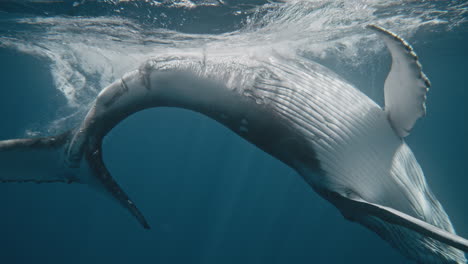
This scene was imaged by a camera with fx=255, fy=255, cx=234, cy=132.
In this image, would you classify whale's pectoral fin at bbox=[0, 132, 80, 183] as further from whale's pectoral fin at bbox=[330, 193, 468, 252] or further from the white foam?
the white foam

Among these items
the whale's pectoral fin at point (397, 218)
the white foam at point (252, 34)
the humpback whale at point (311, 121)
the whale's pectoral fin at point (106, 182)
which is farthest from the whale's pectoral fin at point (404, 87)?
the white foam at point (252, 34)

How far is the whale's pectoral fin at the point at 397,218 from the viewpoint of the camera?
1629mm

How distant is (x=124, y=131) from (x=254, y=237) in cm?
2919

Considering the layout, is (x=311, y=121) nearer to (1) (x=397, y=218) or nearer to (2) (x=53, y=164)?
(1) (x=397, y=218)

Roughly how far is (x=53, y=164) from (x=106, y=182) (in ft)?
2.22

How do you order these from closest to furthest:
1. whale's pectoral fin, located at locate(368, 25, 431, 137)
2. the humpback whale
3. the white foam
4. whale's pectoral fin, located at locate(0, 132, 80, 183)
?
the humpback whale, whale's pectoral fin, located at locate(368, 25, 431, 137), whale's pectoral fin, located at locate(0, 132, 80, 183), the white foam

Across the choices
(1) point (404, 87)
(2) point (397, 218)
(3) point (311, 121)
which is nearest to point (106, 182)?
(3) point (311, 121)

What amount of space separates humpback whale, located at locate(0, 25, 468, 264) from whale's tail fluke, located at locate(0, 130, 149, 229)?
2 cm

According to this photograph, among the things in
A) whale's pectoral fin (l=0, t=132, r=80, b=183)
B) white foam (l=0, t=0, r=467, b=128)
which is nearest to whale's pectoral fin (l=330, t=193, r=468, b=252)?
whale's pectoral fin (l=0, t=132, r=80, b=183)

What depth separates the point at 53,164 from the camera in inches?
122

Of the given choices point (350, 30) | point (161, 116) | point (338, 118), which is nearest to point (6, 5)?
point (338, 118)

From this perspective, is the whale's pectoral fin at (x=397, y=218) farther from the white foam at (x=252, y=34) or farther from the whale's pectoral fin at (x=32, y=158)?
the white foam at (x=252, y=34)

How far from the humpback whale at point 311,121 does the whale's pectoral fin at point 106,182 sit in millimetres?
36

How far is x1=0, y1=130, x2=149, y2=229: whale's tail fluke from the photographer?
2924mm
